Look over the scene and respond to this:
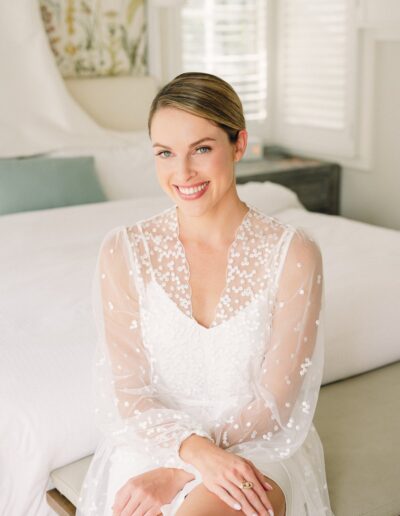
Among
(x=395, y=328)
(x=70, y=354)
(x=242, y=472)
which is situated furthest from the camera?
(x=395, y=328)

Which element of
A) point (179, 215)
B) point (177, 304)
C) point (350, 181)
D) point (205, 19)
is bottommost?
point (350, 181)

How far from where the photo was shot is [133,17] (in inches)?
163

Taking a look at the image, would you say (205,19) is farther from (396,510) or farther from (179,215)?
(396,510)

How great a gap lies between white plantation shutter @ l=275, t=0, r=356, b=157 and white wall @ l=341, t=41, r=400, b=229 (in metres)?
0.15

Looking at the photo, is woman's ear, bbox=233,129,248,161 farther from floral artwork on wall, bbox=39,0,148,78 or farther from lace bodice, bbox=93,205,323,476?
floral artwork on wall, bbox=39,0,148,78

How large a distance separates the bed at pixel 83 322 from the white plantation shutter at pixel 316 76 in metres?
1.05

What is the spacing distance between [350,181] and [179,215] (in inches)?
111

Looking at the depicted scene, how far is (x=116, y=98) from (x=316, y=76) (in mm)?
1139

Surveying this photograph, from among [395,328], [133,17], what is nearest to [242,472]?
[395,328]

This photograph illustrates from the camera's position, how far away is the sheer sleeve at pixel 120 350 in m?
1.68

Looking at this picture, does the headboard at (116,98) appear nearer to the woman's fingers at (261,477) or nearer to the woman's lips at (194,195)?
the woman's lips at (194,195)

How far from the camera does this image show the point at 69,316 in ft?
7.32

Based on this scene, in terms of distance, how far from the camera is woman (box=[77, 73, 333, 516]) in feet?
5.26

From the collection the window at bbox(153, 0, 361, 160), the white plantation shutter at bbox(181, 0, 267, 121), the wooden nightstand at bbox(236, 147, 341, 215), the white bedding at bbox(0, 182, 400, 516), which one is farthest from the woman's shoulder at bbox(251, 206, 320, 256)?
the white plantation shutter at bbox(181, 0, 267, 121)
